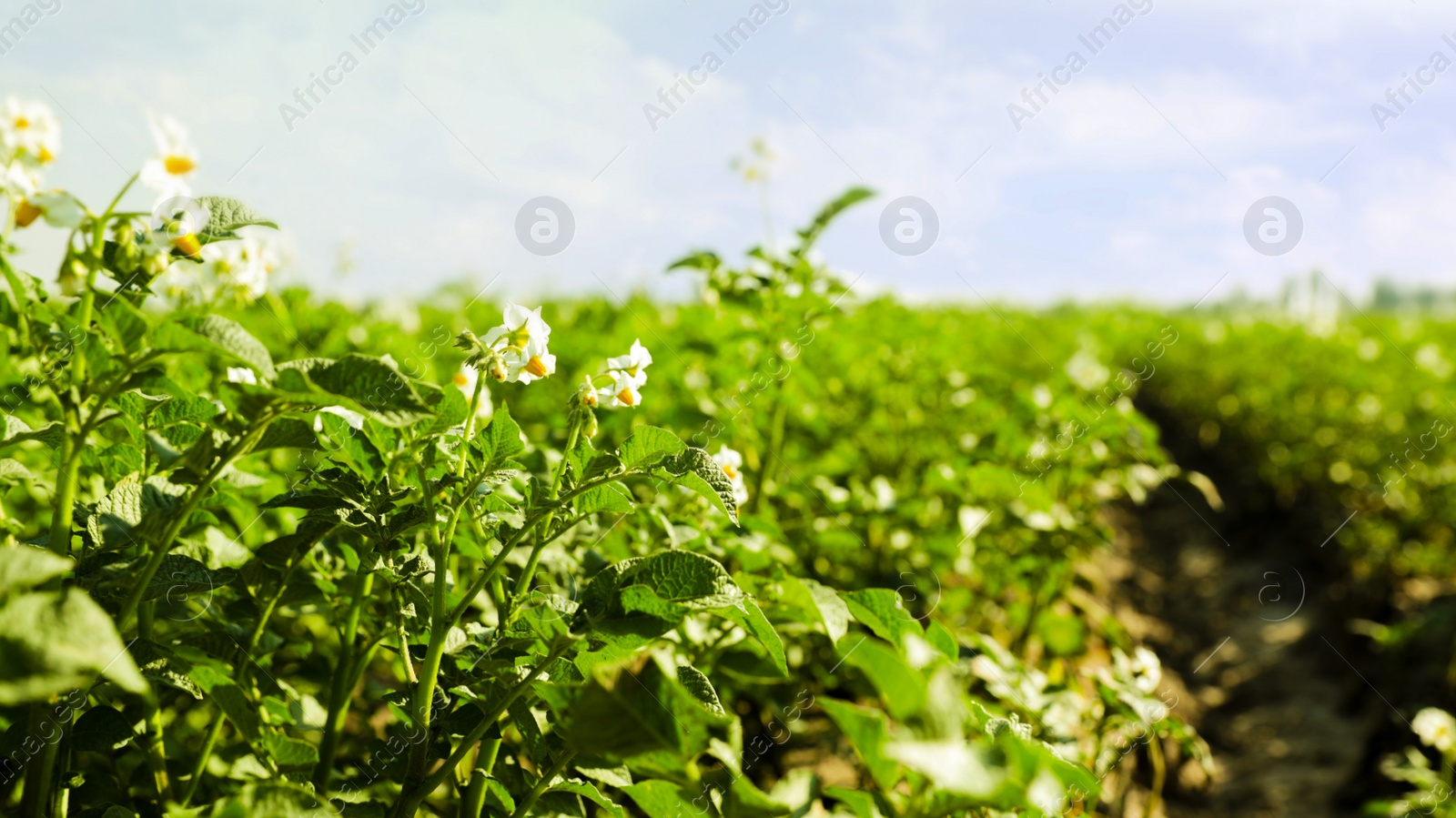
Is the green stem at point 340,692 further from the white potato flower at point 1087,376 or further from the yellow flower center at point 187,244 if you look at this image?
the white potato flower at point 1087,376

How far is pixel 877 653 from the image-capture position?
22.8 inches

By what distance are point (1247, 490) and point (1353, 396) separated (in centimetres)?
122

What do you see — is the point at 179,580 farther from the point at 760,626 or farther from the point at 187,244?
the point at 760,626

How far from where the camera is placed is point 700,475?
2.81 feet

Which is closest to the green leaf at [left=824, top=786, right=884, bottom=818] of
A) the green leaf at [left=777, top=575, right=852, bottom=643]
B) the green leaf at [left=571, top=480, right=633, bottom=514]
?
the green leaf at [left=777, top=575, right=852, bottom=643]

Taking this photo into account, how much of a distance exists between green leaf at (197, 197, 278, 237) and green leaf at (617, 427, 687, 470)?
0.42m

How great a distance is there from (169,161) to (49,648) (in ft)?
2.98

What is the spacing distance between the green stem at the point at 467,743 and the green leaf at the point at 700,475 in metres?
0.18

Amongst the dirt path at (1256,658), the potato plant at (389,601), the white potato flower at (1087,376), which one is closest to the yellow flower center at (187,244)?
the potato plant at (389,601)

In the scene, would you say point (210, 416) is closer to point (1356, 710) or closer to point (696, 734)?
point (696, 734)

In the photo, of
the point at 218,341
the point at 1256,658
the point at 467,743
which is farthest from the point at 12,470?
the point at 1256,658

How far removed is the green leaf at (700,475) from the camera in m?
0.84

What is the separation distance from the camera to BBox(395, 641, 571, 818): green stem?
0.79 m

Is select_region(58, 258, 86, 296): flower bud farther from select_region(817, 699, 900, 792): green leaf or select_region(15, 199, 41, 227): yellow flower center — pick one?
select_region(817, 699, 900, 792): green leaf
